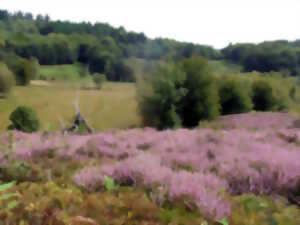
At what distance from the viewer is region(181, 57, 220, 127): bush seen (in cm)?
4962

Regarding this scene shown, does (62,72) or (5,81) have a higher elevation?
(62,72)

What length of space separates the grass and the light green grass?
14.8 metres

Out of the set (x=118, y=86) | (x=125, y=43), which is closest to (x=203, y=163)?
(x=118, y=86)

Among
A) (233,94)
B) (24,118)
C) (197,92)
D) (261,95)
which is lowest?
(24,118)

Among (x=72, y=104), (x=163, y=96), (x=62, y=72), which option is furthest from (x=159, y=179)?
(x=62, y=72)

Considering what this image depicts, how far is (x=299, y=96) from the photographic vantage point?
82.1m

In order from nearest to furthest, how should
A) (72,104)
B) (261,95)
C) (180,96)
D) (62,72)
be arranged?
(180,96) → (261,95) → (72,104) → (62,72)

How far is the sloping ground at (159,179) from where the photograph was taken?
3002 millimetres

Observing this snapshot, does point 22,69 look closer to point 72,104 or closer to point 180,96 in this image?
point 72,104

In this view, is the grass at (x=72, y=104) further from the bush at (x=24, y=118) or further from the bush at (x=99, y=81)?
the bush at (x=24, y=118)

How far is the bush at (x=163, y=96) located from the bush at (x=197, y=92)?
1.28 m

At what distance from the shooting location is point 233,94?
56969mm

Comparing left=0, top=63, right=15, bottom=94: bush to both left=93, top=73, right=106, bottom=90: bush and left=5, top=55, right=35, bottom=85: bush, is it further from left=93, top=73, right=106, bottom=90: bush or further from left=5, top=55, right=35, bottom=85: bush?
left=93, top=73, right=106, bottom=90: bush

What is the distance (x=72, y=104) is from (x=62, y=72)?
168 feet
